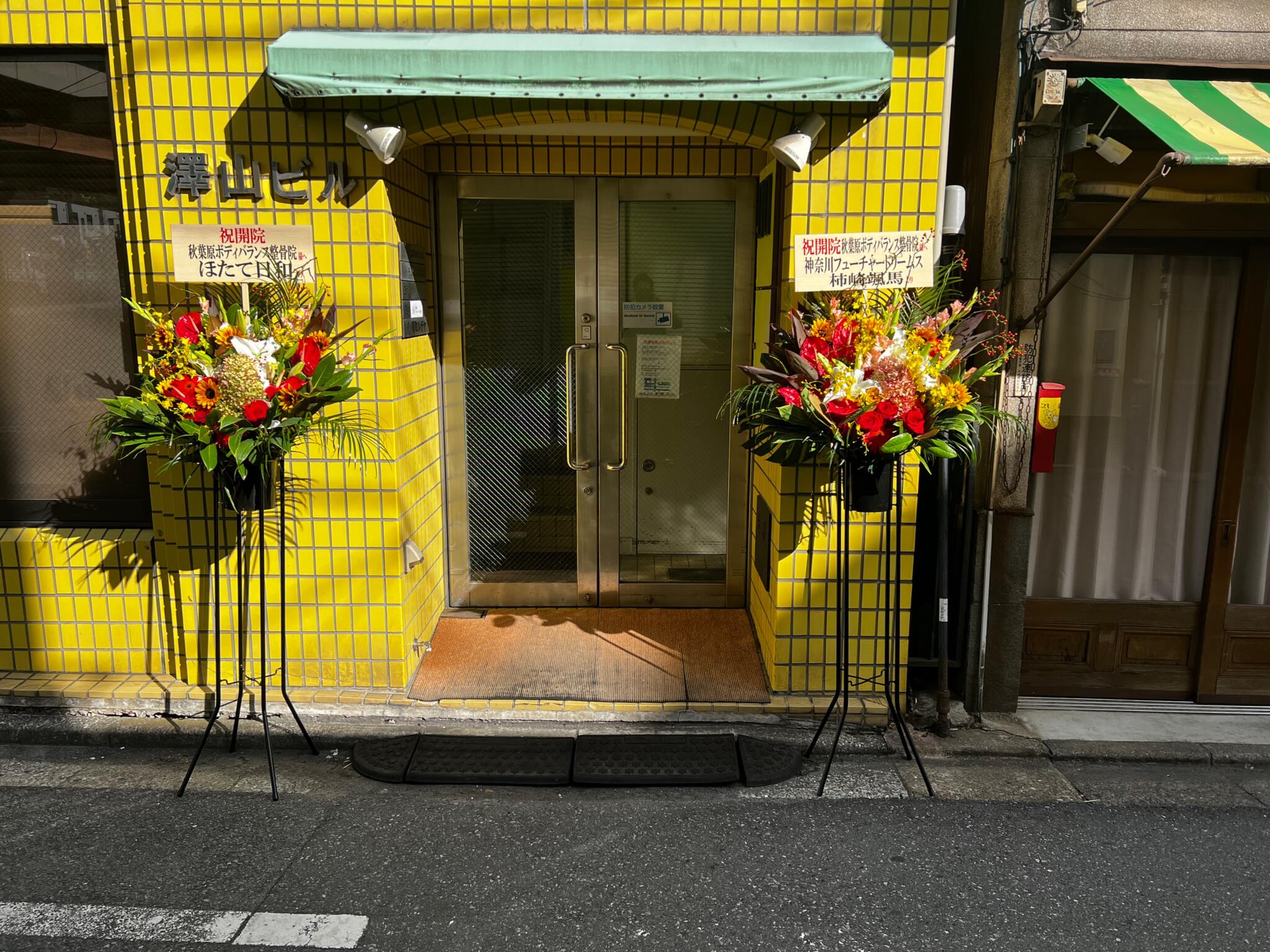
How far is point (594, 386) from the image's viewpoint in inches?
240

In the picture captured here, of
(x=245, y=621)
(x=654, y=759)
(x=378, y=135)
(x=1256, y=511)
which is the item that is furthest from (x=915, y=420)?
(x=245, y=621)

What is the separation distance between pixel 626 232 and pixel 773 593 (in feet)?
8.21

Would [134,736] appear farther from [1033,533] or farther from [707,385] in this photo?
[1033,533]

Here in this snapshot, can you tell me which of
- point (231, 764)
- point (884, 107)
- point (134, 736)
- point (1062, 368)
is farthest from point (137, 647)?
point (1062, 368)

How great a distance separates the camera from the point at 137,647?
526 centimetres

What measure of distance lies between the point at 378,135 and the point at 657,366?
2.38 metres

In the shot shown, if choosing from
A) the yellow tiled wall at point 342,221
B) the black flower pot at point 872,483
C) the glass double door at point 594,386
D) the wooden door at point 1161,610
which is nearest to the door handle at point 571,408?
the glass double door at point 594,386

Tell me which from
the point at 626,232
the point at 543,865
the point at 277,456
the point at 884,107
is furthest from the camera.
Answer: the point at 626,232

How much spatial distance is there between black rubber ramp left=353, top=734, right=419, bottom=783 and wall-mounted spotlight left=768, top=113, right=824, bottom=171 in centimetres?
348

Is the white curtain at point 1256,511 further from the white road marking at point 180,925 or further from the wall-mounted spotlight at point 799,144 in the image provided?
the white road marking at point 180,925

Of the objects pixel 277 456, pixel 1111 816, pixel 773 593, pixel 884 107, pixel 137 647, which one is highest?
pixel 884 107

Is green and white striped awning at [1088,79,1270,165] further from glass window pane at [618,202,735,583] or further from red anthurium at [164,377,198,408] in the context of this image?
red anthurium at [164,377,198,408]

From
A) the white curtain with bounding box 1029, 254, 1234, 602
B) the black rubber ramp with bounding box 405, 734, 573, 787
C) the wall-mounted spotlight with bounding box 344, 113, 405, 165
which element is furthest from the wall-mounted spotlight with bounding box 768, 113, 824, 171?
the black rubber ramp with bounding box 405, 734, 573, 787

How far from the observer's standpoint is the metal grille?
593 cm
